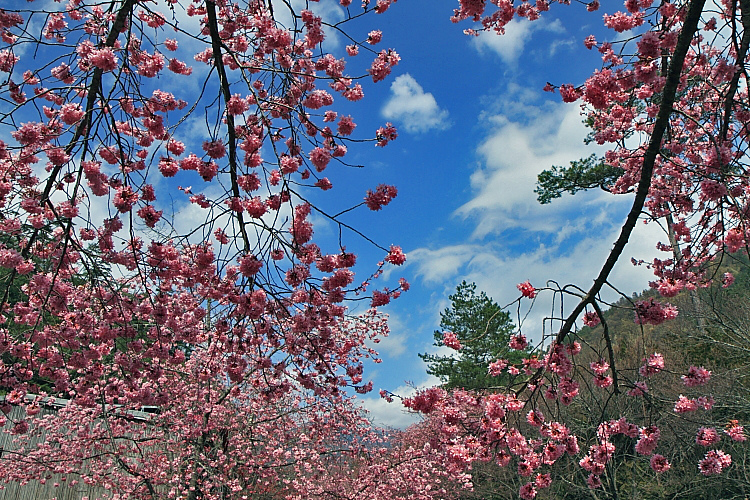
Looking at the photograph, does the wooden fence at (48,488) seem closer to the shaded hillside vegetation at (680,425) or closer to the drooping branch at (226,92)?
the drooping branch at (226,92)

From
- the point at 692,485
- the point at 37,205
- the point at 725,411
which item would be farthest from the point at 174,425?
the point at 725,411

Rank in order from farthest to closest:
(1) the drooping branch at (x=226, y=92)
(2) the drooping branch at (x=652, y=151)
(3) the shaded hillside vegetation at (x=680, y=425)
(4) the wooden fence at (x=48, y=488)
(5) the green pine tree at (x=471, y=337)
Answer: (5) the green pine tree at (x=471, y=337) < (3) the shaded hillside vegetation at (x=680, y=425) < (4) the wooden fence at (x=48, y=488) < (1) the drooping branch at (x=226, y=92) < (2) the drooping branch at (x=652, y=151)

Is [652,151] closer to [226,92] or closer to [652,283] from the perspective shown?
[652,283]

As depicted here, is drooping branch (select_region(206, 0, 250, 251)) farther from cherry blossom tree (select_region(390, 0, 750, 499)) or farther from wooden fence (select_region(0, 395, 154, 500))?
wooden fence (select_region(0, 395, 154, 500))

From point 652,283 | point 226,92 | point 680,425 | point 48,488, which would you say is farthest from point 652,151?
point 48,488

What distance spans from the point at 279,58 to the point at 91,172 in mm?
1728

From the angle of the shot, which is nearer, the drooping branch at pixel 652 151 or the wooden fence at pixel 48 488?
the drooping branch at pixel 652 151

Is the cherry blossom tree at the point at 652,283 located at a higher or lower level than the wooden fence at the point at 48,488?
higher

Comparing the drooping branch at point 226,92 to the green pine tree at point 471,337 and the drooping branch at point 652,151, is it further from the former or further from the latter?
the green pine tree at point 471,337

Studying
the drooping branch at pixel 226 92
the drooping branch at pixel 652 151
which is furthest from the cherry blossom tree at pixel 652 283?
the drooping branch at pixel 226 92

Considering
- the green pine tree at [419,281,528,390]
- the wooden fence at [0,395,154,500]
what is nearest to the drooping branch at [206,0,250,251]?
the wooden fence at [0,395,154,500]

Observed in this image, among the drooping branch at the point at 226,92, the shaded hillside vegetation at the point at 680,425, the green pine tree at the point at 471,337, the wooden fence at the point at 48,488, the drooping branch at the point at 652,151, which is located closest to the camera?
the drooping branch at the point at 652,151

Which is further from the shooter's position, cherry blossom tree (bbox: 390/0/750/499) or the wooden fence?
the wooden fence

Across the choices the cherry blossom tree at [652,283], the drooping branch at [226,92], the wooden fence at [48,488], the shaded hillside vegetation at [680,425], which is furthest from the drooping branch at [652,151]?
the wooden fence at [48,488]
